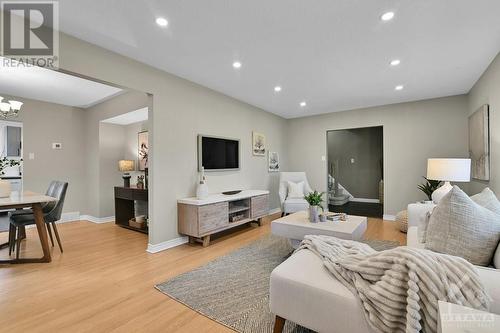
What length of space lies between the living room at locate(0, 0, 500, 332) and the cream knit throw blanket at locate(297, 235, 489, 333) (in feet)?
0.15

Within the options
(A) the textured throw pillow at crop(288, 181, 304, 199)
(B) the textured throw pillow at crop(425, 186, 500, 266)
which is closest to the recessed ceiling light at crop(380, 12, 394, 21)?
(B) the textured throw pillow at crop(425, 186, 500, 266)

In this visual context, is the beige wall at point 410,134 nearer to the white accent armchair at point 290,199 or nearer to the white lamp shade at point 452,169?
the white accent armchair at point 290,199

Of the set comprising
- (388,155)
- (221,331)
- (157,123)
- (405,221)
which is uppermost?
(157,123)

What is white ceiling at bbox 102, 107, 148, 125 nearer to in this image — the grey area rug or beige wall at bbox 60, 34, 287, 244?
beige wall at bbox 60, 34, 287, 244

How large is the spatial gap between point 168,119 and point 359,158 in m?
6.39

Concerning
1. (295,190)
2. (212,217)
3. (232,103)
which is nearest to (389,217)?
(295,190)

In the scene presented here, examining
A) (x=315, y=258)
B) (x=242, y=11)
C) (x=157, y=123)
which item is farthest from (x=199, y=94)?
(x=315, y=258)

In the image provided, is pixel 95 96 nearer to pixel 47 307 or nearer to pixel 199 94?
pixel 199 94

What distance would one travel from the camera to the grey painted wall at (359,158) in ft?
23.3

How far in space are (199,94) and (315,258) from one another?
305 cm

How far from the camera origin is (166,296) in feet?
6.44

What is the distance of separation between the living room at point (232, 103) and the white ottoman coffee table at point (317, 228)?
20cm

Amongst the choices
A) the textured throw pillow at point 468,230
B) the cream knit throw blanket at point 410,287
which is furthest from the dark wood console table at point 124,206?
the textured throw pillow at point 468,230

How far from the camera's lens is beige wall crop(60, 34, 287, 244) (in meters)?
2.45
